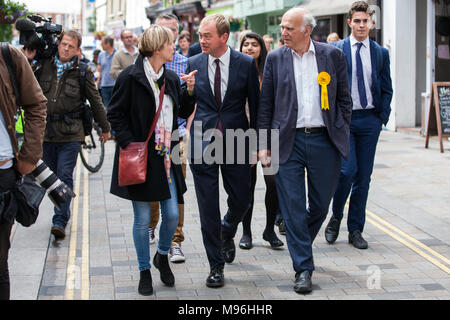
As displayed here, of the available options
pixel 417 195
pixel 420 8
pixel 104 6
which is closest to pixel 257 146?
pixel 417 195

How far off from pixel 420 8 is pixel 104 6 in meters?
47.9

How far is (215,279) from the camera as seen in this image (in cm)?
554

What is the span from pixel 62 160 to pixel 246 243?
1.90m

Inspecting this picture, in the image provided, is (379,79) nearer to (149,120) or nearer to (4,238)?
(149,120)

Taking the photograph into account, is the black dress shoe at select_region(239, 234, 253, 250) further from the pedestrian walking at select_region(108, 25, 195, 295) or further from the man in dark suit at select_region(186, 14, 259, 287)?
the pedestrian walking at select_region(108, 25, 195, 295)

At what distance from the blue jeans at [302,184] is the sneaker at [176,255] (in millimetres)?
1116

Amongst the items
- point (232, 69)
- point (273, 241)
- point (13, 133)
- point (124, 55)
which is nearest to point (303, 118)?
point (232, 69)

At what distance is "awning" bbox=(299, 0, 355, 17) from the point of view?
1742cm

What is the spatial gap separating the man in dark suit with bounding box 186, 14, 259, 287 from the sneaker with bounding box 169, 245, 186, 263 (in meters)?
0.71

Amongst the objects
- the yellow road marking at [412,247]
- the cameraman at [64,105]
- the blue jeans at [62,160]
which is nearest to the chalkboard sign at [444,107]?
the yellow road marking at [412,247]

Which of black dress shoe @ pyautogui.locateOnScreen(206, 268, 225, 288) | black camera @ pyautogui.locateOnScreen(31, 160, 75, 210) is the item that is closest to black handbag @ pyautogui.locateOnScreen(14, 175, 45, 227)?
black camera @ pyautogui.locateOnScreen(31, 160, 75, 210)

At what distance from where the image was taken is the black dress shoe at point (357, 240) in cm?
665

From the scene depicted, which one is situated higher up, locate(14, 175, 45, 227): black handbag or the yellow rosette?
the yellow rosette
